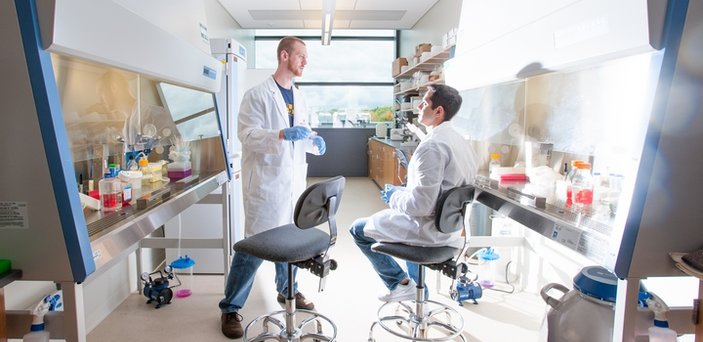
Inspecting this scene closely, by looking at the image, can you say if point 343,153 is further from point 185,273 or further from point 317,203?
point 317,203

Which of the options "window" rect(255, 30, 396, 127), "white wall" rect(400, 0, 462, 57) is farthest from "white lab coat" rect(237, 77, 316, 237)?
"window" rect(255, 30, 396, 127)

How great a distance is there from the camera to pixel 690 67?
104 centimetres

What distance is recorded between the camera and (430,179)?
1.94 m

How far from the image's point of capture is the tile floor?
2.36 meters

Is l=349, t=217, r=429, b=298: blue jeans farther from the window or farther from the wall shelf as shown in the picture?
the window

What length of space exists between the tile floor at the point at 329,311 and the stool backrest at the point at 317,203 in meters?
0.83

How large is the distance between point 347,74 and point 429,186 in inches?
275

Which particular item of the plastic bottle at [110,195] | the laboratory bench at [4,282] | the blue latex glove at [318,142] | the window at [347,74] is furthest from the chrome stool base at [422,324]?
the window at [347,74]

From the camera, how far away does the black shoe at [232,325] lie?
2.32 metres

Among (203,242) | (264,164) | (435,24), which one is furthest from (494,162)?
(435,24)

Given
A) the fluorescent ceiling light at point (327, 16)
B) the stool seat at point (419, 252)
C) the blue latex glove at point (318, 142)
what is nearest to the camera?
the stool seat at point (419, 252)

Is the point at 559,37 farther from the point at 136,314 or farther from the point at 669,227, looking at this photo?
the point at 136,314

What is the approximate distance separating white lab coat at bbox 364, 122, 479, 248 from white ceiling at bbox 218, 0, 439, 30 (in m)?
4.44

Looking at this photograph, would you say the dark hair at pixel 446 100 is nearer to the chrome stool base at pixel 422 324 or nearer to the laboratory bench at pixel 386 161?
the chrome stool base at pixel 422 324
